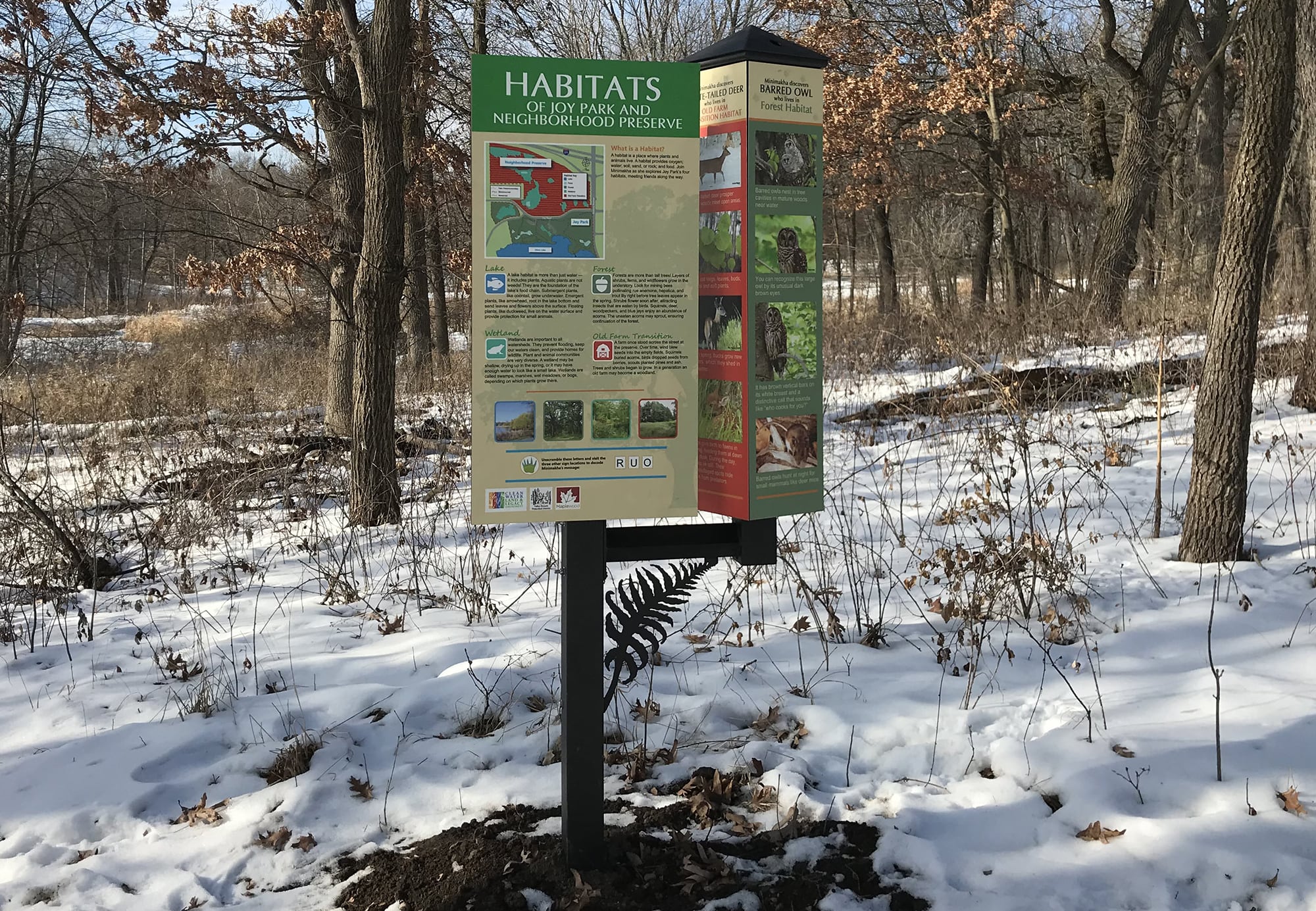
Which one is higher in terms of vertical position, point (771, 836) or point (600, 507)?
point (600, 507)

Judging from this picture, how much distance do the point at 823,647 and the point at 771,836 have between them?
54.3 inches

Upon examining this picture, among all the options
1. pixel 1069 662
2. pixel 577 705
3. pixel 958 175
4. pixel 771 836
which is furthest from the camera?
pixel 958 175

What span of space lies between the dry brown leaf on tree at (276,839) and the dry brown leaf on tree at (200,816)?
8.5 inches

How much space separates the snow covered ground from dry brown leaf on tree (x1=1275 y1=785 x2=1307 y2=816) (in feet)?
0.04

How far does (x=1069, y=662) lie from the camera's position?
156 inches

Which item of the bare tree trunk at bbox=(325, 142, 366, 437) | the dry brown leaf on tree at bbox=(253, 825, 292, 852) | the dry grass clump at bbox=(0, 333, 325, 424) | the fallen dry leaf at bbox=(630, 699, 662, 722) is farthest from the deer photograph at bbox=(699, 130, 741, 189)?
the dry grass clump at bbox=(0, 333, 325, 424)

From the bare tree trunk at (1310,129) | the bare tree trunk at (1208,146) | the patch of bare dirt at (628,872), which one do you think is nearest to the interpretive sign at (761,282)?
the patch of bare dirt at (628,872)

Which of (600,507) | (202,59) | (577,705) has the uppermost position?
(202,59)

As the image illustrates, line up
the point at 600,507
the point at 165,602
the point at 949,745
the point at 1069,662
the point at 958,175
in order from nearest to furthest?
the point at 600,507 → the point at 949,745 → the point at 1069,662 → the point at 165,602 → the point at 958,175

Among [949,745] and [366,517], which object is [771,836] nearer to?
[949,745]

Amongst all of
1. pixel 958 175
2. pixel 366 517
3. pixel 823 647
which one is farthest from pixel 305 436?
pixel 958 175

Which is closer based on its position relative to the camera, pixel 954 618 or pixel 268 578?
pixel 954 618

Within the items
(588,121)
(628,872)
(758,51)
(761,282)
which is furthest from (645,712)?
(758,51)

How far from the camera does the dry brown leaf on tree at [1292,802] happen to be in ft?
9.15
